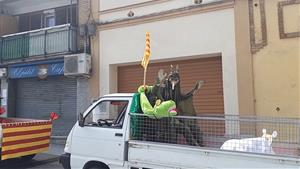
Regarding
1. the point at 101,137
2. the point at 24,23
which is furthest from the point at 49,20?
the point at 101,137

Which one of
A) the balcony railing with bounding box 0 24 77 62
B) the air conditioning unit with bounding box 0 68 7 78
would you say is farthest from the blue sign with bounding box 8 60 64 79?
the balcony railing with bounding box 0 24 77 62

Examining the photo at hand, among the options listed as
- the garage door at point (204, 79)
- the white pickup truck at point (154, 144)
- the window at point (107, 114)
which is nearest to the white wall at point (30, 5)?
the garage door at point (204, 79)

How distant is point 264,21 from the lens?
8.90m

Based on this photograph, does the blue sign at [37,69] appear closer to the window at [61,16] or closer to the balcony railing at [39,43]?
the balcony railing at [39,43]

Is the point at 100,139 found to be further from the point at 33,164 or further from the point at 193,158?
the point at 33,164

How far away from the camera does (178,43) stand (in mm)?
10117

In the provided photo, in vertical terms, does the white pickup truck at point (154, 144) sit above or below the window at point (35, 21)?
below

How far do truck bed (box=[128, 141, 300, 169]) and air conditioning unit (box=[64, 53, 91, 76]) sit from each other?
652cm

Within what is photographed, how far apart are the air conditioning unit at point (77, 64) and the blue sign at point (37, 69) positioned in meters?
0.64

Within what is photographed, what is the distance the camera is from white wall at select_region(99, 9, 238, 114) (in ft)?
30.5

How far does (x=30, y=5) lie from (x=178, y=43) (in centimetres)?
755

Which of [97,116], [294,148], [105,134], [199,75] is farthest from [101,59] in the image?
[294,148]

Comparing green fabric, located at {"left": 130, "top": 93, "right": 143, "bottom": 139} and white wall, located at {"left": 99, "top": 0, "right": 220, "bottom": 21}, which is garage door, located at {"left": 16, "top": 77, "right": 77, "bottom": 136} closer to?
white wall, located at {"left": 99, "top": 0, "right": 220, "bottom": 21}

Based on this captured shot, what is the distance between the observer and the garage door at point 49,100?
12.6 metres
